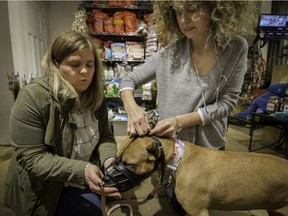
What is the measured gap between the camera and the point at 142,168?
103 centimetres

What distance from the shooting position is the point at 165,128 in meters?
1.09

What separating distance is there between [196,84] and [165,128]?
372 millimetres

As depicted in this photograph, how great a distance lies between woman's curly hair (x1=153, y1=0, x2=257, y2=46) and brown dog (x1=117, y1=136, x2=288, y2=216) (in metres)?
0.65

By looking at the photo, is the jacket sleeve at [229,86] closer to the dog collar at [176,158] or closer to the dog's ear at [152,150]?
the dog collar at [176,158]

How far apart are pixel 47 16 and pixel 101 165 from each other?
12.8ft

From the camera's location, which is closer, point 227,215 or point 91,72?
point 91,72

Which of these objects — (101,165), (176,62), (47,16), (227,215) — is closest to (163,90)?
(176,62)

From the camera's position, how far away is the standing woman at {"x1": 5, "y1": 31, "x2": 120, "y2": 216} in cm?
102

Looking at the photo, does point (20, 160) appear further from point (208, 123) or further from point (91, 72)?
point (208, 123)

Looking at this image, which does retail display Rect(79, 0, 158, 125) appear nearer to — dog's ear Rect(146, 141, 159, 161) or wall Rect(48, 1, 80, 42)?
wall Rect(48, 1, 80, 42)

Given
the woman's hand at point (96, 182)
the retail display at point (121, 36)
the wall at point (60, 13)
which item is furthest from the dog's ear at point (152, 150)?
the wall at point (60, 13)

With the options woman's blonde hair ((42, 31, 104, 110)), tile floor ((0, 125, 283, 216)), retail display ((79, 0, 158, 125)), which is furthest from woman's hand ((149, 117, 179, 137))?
retail display ((79, 0, 158, 125))

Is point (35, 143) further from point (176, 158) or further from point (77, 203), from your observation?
point (176, 158)

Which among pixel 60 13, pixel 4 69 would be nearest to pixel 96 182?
pixel 4 69
